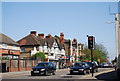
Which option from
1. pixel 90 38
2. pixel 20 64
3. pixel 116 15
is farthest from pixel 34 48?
pixel 116 15

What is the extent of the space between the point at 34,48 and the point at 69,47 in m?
30.4

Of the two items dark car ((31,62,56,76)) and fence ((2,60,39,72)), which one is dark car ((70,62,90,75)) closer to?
dark car ((31,62,56,76))

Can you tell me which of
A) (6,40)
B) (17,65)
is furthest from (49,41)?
(17,65)

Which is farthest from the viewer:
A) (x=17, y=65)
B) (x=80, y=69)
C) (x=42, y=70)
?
(x=17, y=65)

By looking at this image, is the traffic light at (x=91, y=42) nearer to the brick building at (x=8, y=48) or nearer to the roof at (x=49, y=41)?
the brick building at (x=8, y=48)

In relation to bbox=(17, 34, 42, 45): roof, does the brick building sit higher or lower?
lower

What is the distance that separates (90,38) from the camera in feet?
81.0

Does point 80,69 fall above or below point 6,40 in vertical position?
below

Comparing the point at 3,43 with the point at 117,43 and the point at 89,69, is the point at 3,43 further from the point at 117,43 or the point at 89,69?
the point at 117,43

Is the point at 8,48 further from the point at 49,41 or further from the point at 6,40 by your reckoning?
the point at 49,41

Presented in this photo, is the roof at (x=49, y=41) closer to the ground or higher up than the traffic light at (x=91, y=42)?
higher up

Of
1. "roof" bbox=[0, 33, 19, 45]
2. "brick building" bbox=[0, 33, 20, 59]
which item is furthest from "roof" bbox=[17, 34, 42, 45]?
"roof" bbox=[0, 33, 19, 45]

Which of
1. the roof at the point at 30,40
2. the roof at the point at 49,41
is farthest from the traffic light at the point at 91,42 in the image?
the roof at the point at 49,41

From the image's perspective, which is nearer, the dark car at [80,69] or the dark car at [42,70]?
the dark car at [42,70]
